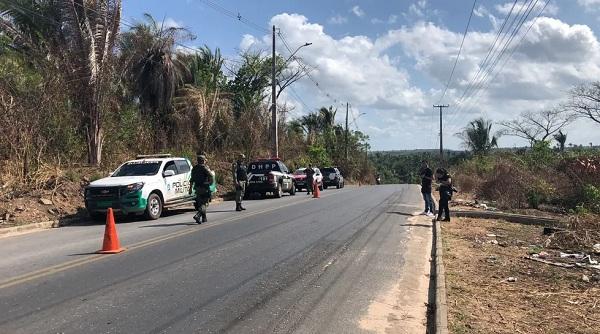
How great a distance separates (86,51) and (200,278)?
1545 cm

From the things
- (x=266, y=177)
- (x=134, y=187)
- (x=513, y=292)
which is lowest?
(x=513, y=292)

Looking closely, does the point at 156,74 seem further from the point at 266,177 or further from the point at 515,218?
the point at 515,218

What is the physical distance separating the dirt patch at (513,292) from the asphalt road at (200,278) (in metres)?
1.00

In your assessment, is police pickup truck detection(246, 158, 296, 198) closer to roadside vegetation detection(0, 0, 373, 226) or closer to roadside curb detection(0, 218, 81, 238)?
roadside vegetation detection(0, 0, 373, 226)

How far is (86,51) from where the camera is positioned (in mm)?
20625

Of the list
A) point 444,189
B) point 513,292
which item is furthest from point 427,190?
point 513,292

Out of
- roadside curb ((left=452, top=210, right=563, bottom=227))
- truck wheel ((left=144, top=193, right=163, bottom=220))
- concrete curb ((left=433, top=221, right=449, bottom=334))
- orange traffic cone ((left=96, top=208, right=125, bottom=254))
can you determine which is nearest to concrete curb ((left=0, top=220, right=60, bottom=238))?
truck wheel ((left=144, top=193, right=163, bottom=220))

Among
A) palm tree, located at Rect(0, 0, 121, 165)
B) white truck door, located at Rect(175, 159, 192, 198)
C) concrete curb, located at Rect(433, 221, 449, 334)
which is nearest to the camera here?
concrete curb, located at Rect(433, 221, 449, 334)

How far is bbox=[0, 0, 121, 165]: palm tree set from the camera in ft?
66.8

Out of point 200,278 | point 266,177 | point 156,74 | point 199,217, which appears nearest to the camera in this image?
point 200,278

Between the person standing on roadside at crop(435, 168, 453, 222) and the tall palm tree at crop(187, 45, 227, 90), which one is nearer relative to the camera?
the person standing on roadside at crop(435, 168, 453, 222)

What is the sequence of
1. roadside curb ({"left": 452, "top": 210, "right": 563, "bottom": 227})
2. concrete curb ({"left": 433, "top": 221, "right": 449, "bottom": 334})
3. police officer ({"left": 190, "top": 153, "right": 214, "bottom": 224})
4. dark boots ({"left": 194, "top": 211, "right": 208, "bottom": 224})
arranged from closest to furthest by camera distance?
1. concrete curb ({"left": 433, "top": 221, "right": 449, "bottom": 334})
2. dark boots ({"left": 194, "top": 211, "right": 208, "bottom": 224})
3. police officer ({"left": 190, "top": 153, "right": 214, "bottom": 224})
4. roadside curb ({"left": 452, "top": 210, "right": 563, "bottom": 227})

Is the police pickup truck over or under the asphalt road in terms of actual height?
over

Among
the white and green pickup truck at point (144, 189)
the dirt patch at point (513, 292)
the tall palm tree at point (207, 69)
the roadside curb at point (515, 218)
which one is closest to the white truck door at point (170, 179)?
the white and green pickup truck at point (144, 189)
